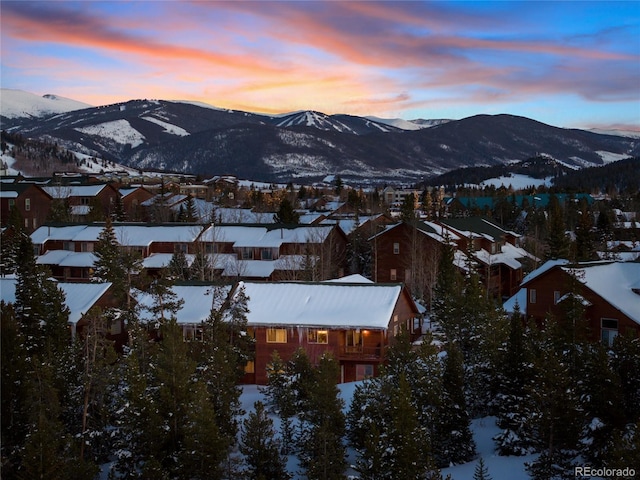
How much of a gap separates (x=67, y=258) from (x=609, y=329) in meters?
48.5

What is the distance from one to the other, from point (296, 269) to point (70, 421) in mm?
32451

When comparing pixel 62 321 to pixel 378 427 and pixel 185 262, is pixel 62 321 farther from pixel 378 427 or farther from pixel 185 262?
pixel 185 262

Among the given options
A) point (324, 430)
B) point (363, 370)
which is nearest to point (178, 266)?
point (363, 370)

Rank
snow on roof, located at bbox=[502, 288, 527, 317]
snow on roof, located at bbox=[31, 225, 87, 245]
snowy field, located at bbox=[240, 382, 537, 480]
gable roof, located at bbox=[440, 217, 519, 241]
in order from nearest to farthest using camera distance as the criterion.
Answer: snowy field, located at bbox=[240, 382, 537, 480] → snow on roof, located at bbox=[502, 288, 527, 317] → snow on roof, located at bbox=[31, 225, 87, 245] → gable roof, located at bbox=[440, 217, 519, 241]

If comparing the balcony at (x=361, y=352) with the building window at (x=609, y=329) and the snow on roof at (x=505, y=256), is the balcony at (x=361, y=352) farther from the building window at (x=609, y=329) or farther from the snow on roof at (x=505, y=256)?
the snow on roof at (x=505, y=256)

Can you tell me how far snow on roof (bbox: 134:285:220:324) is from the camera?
39.1 m

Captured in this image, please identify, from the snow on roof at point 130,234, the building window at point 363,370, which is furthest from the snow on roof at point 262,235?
the building window at point 363,370

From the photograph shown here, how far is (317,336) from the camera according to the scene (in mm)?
37375

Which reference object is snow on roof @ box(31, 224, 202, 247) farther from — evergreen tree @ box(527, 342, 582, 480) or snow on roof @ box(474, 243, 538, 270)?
evergreen tree @ box(527, 342, 582, 480)

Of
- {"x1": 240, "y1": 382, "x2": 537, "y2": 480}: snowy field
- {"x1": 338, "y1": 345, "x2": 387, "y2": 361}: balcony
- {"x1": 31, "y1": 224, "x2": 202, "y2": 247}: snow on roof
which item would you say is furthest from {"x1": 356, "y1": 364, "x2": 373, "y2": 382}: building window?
{"x1": 31, "y1": 224, "x2": 202, "y2": 247}: snow on roof

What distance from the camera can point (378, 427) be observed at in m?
26.0

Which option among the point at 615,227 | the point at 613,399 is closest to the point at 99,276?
the point at 613,399

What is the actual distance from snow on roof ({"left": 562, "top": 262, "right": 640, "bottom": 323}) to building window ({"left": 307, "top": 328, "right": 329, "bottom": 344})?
13639 millimetres

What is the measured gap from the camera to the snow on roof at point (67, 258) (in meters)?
63.6
